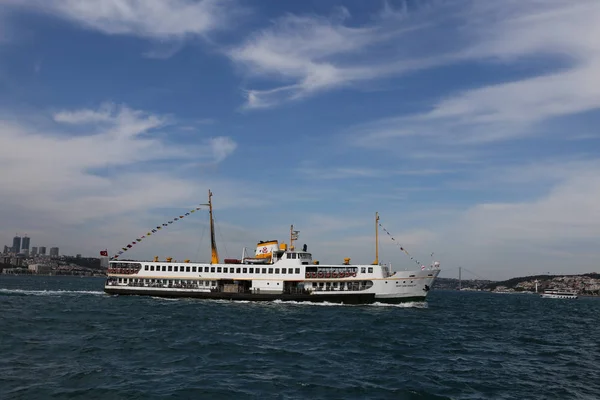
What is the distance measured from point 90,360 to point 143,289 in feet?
140

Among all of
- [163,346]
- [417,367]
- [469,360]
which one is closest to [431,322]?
[469,360]

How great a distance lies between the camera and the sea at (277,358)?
19.2 m

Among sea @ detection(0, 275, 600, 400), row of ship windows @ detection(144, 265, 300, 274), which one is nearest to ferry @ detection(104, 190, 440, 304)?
row of ship windows @ detection(144, 265, 300, 274)

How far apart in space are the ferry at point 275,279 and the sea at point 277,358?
44.7 ft

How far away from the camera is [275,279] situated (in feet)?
197

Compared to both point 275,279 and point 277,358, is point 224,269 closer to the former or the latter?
point 275,279

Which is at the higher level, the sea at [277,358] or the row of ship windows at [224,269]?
the row of ship windows at [224,269]

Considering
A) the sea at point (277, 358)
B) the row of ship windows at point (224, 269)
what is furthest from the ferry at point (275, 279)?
the sea at point (277, 358)

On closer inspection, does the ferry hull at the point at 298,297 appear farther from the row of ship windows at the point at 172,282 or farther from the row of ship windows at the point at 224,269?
the row of ship windows at the point at 224,269

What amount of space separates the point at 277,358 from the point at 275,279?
114 ft

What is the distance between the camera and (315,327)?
37.8 meters

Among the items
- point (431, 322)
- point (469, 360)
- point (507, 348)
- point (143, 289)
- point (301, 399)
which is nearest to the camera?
point (301, 399)

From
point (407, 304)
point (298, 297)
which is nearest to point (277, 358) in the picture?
point (298, 297)

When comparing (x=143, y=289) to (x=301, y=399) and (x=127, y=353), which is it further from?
(x=301, y=399)
